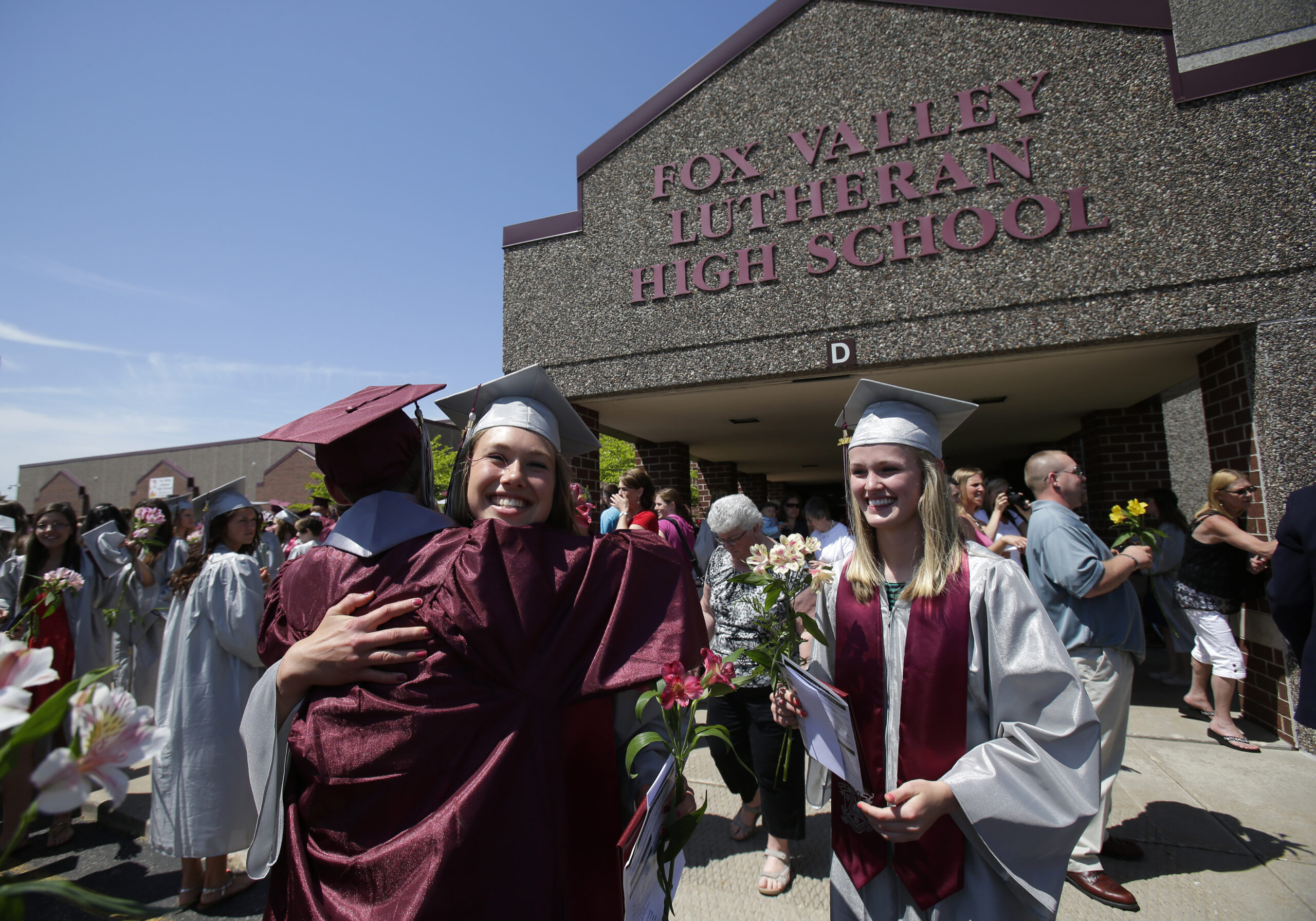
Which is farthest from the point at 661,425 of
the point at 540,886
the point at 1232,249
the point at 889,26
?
the point at 540,886

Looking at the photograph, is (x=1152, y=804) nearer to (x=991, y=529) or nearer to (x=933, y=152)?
(x=991, y=529)

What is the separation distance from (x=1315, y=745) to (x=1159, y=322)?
2.98m

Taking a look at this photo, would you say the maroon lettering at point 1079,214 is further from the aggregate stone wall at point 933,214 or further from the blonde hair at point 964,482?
the blonde hair at point 964,482

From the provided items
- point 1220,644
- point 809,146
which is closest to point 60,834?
point 809,146

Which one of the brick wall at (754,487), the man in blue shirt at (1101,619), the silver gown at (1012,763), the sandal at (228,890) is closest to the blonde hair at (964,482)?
the man in blue shirt at (1101,619)

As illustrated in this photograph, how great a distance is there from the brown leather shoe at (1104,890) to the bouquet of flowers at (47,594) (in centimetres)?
541

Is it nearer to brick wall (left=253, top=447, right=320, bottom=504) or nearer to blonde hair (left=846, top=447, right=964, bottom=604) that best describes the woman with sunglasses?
blonde hair (left=846, top=447, right=964, bottom=604)

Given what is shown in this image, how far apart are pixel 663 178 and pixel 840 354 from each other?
243cm

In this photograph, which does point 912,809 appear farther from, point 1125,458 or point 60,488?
point 60,488

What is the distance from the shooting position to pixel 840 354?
5.37 metres

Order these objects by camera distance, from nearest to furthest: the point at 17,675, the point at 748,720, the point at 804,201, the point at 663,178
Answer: the point at 17,675 → the point at 748,720 → the point at 804,201 → the point at 663,178

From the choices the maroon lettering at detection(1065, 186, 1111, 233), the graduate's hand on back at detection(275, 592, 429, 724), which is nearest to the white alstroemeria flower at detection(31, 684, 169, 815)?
the graduate's hand on back at detection(275, 592, 429, 724)

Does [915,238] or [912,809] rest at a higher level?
[915,238]

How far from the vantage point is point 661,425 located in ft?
25.5
